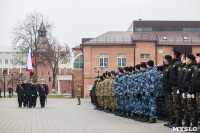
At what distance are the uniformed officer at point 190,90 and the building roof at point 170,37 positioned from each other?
43.9 meters

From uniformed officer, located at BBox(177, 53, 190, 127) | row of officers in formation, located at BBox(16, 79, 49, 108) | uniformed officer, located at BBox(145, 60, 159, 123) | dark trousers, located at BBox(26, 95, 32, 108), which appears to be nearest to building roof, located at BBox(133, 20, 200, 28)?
row of officers in formation, located at BBox(16, 79, 49, 108)

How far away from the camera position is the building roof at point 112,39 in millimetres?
53438

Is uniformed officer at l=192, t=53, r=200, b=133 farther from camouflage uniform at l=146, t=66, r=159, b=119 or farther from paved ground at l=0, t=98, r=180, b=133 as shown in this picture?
camouflage uniform at l=146, t=66, r=159, b=119

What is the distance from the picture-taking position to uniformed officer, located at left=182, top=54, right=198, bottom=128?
950 cm

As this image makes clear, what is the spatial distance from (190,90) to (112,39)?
45.4 meters

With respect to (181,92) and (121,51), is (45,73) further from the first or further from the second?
(181,92)

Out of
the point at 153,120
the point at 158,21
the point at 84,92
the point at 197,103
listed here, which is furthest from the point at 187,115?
the point at 158,21

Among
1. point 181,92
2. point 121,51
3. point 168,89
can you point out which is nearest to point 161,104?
point 168,89

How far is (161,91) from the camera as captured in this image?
13.0 m

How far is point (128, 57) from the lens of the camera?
53344 millimetres

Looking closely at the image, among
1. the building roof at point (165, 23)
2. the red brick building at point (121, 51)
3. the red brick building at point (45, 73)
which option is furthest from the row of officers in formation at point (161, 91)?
the red brick building at point (45, 73)

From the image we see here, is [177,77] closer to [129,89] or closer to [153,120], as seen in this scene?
[153,120]

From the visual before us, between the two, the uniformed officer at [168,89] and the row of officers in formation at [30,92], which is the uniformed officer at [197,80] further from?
the row of officers in formation at [30,92]

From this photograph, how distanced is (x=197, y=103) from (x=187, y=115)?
37.8 inches
